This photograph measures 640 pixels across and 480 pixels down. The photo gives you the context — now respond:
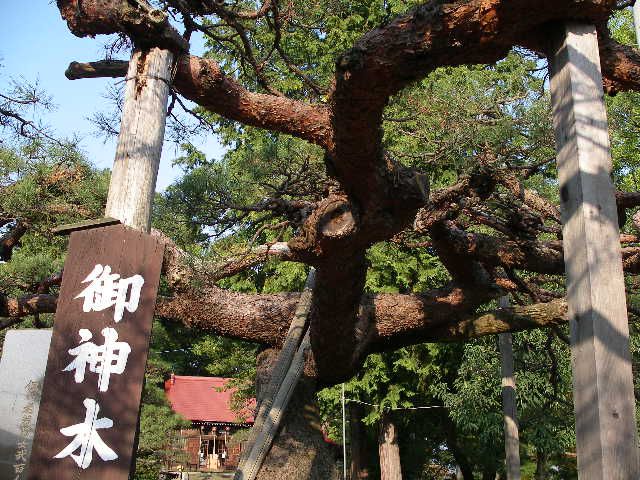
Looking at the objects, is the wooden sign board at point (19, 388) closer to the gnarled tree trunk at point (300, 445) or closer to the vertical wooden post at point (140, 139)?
the gnarled tree trunk at point (300, 445)

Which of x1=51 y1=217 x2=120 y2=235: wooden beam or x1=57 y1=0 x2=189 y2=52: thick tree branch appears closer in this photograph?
x1=51 y1=217 x2=120 y2=235: wooden beam

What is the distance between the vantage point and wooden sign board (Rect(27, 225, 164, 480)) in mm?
2543

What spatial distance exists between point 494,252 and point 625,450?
3459mm

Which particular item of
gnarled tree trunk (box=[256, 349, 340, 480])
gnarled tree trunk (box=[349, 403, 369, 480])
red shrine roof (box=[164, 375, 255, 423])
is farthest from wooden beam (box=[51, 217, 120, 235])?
red shrine roof (box=[164, 375, 255, 423])

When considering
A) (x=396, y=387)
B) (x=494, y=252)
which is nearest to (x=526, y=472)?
(x=396, y=387)

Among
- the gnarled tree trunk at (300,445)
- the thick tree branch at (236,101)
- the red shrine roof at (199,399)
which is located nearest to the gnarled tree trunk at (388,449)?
the gnarled tree trunk at (300,445)

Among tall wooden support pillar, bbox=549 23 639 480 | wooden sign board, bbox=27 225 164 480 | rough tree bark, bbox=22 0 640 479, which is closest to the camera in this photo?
tall wooden support pillar, bbox=549 23 639 480

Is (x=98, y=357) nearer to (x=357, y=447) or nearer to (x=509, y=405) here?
(x=509, y=405)

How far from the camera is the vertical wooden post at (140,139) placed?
3127 mm

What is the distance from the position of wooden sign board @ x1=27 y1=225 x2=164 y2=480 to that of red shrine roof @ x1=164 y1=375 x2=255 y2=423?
2441cm

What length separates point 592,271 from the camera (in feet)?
8.08

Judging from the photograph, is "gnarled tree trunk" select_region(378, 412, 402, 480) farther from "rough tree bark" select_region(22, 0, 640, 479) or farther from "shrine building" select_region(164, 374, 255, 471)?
"shrine building" select_region(164, 374, 255, 471)

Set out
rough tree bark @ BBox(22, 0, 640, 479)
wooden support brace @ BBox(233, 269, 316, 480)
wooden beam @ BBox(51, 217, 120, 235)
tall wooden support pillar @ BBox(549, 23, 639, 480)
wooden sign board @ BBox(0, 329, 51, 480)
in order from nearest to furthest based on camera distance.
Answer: tall wooden support pillar @ BBox(549, 23, 639, 480), wooden beam @ BBox(51, 217, 120, 235), rough tree bark @ BBox(22, 0, 640, 479), wooden support brace @ BBox(233, 269, 316, 480), wooden sign board @ BBox(0, 329, 51, 480)

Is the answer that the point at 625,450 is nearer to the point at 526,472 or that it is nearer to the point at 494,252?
the point at 494,252
